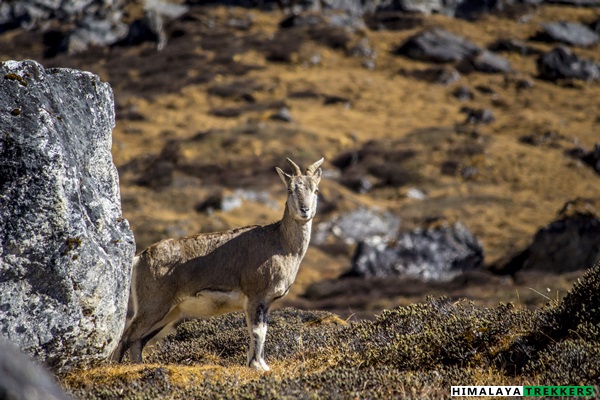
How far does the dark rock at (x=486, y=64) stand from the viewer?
190ft

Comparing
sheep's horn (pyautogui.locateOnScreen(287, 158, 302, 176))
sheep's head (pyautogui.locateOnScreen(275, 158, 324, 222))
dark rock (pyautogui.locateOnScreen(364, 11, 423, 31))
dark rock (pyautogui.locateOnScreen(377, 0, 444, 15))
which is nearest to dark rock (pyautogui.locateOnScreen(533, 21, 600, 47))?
dark rock (pyautogui.locateOnScreen(364, 11, 423, 31))

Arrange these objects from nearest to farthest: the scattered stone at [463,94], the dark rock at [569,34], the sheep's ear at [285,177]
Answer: the sheep's ear at [285,177] → the scattered stone at [463,94] → the dark rock at [569,34]

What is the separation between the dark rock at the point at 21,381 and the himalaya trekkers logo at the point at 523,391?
4086 millimetres

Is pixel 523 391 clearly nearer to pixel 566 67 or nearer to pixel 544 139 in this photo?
pixel 544 139

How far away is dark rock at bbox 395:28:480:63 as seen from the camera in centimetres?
5969

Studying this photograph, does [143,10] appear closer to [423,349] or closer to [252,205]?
[252,205]

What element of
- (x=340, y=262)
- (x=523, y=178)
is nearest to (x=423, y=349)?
(x=340, y=262)

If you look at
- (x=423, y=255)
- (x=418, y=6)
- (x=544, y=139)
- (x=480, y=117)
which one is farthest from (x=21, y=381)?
(x=418, y=6)

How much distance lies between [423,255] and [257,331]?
22115 mm

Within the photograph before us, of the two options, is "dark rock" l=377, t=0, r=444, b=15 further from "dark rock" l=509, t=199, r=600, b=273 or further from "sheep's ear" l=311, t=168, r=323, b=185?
"sheep's ear" l=311, t=168, r=323, b=185

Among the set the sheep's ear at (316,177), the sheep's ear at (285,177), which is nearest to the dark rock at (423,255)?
the sheep's ear at (316,177)

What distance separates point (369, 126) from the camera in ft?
159

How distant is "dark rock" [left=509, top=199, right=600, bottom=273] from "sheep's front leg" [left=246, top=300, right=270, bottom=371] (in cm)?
2161

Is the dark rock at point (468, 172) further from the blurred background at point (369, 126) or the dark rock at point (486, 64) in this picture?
the dark rock at point (486, 64)
